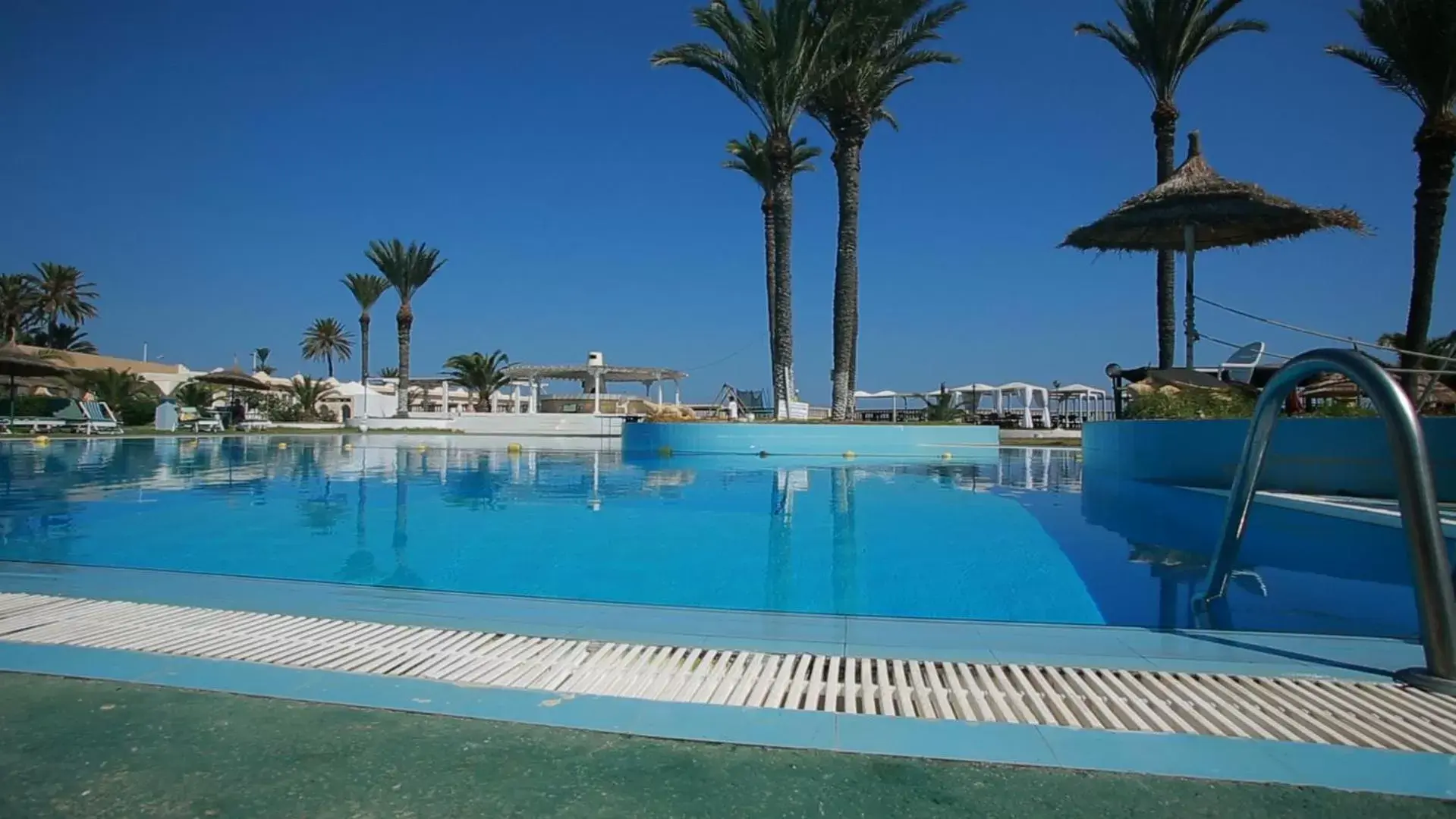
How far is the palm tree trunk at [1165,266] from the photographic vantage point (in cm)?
1580

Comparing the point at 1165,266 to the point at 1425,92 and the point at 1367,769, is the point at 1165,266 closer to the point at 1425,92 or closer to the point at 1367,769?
the point at 1425,92

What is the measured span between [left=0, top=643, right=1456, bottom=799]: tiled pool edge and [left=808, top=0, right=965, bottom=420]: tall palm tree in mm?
16165

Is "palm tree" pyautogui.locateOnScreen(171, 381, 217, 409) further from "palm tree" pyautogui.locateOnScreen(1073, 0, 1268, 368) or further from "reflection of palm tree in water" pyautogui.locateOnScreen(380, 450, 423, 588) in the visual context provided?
"palm tree" pyautogui.locateOnScreen(1073, 0, 1268, 368)

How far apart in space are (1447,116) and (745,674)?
1598cm

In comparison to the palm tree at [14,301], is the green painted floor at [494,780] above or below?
below

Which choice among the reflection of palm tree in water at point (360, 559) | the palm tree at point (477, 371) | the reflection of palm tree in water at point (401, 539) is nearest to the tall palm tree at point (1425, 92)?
the reflection of palm tree in water at point (401, 539)

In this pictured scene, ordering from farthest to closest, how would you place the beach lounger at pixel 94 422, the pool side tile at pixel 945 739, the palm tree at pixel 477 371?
the palm tree at pixel 477 371, the beach lounger at pixel 94 422, the pool side tile at pixel 945 739

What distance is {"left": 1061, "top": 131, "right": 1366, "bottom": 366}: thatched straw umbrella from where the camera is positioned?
11.2m

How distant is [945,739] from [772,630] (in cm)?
141

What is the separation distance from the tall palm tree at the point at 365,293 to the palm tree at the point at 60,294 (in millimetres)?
20391

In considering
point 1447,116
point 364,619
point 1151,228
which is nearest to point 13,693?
point 364,619

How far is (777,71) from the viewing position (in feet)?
59.5

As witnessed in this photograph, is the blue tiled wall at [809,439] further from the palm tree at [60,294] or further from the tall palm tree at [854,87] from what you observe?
the palm tree at [60,294]

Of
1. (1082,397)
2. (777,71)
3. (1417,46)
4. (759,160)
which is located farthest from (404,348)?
(1417,46)
